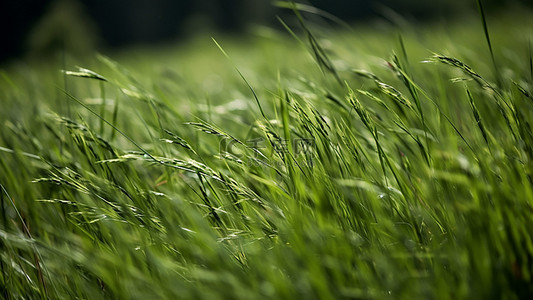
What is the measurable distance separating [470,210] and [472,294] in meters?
0.10

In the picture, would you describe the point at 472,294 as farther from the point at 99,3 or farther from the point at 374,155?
the point at 99,3

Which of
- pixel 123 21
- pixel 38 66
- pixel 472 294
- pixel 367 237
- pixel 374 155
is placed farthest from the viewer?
pixel 123 21

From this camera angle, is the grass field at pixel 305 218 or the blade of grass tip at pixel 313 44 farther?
the blade of grass tip at pixel 313 44

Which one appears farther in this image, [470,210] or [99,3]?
[99,3]

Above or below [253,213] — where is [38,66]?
below

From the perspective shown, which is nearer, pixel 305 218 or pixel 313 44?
pixel 305 218

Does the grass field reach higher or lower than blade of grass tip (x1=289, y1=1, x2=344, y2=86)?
lower

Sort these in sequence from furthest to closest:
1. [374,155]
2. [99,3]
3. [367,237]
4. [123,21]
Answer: [123,21], [99,3], [374,155], [367,237]

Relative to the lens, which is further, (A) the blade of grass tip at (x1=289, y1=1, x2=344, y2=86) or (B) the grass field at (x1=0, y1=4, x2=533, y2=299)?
(A) the blade of grass tip at (x1=289, y1=1, x2=344, y2=86)

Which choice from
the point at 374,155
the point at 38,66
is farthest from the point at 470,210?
the point at 38,66

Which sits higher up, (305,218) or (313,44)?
(313,44)

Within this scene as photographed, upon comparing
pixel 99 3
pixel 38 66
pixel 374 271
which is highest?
pixel 99 3

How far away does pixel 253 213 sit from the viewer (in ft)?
2.00

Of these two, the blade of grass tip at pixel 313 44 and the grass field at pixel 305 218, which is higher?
the blade of grass tip at pixel 313 44
